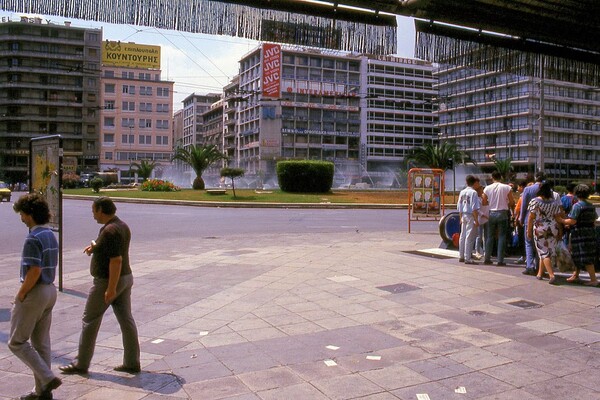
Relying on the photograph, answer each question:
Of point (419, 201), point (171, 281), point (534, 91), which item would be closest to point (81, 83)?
point (534, 91)

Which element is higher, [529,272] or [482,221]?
[482,221]

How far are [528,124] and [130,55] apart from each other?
65734 mm

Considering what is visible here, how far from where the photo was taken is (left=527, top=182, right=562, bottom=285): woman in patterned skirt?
29.3ft

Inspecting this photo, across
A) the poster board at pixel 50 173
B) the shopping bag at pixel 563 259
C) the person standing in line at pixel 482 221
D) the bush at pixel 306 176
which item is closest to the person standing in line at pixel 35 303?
the poster board at pixel 50 173

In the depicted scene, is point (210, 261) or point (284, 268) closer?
point (284, 268)

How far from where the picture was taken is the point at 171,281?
9242 millimetres

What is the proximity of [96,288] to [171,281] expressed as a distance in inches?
178

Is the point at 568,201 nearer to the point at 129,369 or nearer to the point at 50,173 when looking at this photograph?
the point at 129,369

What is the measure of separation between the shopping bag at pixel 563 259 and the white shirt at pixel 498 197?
1748mm

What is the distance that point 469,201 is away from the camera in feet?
36.1

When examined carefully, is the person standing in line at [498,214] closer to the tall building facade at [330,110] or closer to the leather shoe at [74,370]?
the leather shoe at [74,370]

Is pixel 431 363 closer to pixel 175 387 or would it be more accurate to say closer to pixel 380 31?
pixel 175 387

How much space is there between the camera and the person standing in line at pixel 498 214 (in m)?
10.6

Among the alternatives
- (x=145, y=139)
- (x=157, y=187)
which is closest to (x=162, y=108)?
(x=145, y=139)
